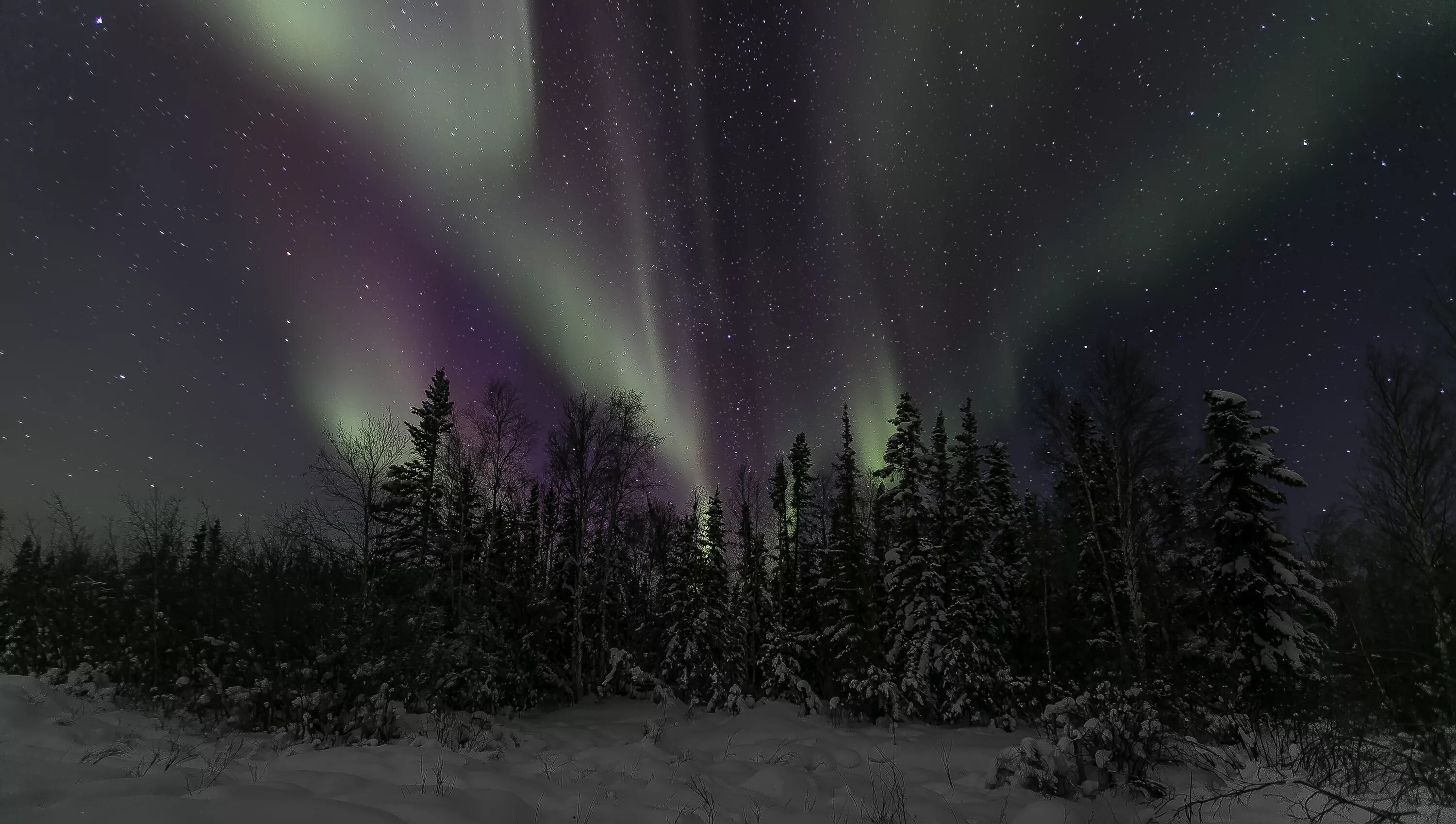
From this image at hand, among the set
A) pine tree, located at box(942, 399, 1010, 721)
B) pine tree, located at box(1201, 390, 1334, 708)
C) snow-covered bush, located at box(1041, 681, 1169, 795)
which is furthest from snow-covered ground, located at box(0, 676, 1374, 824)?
pine tree, located at box(1201, 390, 1334, 708)

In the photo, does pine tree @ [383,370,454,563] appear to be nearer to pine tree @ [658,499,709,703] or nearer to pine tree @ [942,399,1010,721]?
pine tree @ [658,499,709,703]

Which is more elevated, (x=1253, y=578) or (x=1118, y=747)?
(x=1253, y=578)

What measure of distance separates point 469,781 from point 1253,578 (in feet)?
60.6

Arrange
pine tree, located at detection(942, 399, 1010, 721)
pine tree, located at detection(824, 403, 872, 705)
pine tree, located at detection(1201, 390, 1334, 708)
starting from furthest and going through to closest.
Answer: pine tree, located at detection(824, 403, 872, 705) < pine tree, located at detection(942, 399, 1010, 721) < pine tree, located at detection(1201, 390, 1334, 708)

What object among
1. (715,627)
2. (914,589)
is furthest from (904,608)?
(715,627)

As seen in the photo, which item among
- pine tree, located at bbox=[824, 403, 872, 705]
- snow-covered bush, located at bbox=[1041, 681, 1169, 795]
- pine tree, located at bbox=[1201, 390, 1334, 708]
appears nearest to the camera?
snow-covered bush, located at bbox=[1041, 681, 1169, 795]

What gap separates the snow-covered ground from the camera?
4598mm

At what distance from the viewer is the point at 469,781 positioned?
6.78 metres

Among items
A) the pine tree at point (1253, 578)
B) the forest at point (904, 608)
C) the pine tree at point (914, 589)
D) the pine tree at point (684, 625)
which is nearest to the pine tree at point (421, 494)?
the forest at point (904, 608)

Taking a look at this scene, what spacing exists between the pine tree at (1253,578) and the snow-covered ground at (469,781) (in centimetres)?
779

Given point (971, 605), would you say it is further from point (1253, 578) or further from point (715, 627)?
point (715, 627)

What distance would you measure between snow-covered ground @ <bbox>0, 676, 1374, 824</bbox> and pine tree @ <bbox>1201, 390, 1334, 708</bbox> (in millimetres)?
7790

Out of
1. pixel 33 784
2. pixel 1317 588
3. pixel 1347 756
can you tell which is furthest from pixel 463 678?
pixel 1317 588

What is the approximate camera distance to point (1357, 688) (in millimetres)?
9117
